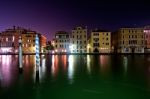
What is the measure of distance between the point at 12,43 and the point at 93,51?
150 feet

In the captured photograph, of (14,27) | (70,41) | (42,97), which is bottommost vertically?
(42,97)

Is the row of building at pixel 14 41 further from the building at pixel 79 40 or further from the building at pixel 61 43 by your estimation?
the building at pixel 79 40

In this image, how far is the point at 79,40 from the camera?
429 ft

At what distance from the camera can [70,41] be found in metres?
133

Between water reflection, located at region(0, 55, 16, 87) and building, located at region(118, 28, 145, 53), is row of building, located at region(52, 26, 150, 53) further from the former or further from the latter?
water reflection, located at region(0, 55, 16, 87)

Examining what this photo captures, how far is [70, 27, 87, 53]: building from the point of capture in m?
131

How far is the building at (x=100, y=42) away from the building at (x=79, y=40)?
5.17m

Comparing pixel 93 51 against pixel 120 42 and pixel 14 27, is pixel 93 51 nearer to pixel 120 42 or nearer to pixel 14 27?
pixel 120 42

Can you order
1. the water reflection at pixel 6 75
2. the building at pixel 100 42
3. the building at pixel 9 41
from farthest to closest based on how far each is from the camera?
the building at pixel 9 41
the building at pixel 100 42
the water reflection at pixel 6 75

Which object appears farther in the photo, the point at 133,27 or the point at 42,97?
the point at 133,27

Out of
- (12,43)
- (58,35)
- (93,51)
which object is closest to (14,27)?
(12,43)

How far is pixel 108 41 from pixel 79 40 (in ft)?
51.0

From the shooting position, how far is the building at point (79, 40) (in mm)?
130625

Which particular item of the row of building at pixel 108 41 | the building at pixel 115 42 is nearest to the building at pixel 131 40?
the row of building at pixel 108 41
